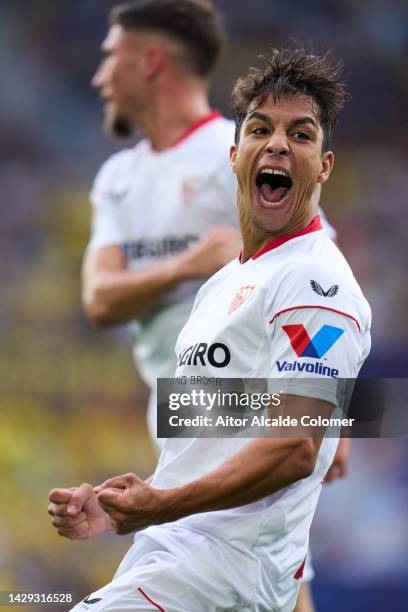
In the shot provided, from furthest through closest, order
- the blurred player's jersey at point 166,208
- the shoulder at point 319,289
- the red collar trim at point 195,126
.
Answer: the red collar trim at point 195,126
the blurred player's jersey at point 166,208
the shoulder at point 319,289

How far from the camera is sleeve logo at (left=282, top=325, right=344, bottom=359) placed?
2.60 m

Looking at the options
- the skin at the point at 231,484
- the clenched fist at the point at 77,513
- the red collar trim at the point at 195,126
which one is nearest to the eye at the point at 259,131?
the skin at the point at 231,484

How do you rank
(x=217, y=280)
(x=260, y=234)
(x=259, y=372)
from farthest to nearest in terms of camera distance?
(x=217, y=280), (x=260, y=234), (x=259, y=372)

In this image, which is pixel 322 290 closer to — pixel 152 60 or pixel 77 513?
pixel 77 513

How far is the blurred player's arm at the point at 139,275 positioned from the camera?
4.55m

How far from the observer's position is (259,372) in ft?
9.13

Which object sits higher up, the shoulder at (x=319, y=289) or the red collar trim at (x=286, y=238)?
the red collar trim at (x=286, y=238)

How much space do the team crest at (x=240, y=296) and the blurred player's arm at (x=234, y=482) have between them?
353 millimetres

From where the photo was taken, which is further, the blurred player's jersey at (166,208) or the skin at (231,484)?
the blurred player's jersey at (166,208)

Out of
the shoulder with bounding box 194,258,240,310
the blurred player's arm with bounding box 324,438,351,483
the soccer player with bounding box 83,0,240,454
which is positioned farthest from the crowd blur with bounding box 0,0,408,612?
the shoulder with bounding box 194,258,240,310

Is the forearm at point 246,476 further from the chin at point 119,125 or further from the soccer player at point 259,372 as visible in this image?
the chin at point 119,125

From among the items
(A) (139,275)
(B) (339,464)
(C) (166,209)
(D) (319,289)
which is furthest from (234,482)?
(C) (166,209)

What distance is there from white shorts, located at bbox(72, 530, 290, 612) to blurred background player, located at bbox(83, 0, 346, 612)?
5.56 ft

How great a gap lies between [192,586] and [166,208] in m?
2.55
